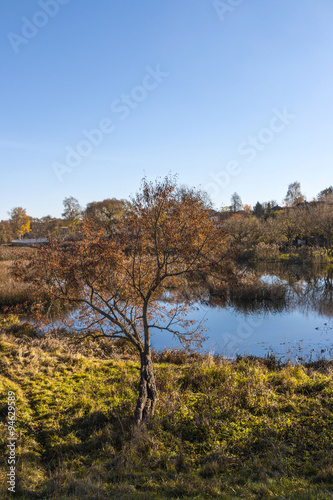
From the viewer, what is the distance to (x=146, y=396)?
6.78 m

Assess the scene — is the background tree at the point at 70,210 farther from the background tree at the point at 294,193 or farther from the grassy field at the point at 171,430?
the background tree at the point at 294,193

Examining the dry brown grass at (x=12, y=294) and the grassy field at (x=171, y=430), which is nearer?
the grassy field at (x=171, y=430)

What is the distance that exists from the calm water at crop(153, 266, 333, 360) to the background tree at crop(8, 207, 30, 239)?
61.9m

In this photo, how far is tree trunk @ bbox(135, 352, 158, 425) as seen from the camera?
6.51 meters

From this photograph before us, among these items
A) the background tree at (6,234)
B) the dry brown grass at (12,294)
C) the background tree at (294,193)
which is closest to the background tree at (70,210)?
the background tree at (6,234)

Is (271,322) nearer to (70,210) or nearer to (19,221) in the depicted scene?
(70,210)

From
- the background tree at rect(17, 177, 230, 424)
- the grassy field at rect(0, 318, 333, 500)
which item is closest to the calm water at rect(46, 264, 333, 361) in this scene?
the grassy field at rect(0, 318, 333, 500)

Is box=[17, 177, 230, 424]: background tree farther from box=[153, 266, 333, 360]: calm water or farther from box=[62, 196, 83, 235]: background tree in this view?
box=[62, 196, 83, 235]: background tree

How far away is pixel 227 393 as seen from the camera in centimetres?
767

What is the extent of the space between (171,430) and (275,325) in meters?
9.86

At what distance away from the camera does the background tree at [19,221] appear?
228 ft

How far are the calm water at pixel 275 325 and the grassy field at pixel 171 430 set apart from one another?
1959 millimetres

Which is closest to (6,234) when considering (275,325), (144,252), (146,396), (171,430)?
(275,325)

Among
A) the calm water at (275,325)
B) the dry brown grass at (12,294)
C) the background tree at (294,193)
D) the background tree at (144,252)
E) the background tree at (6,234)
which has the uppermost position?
the background tree at (294,193)
